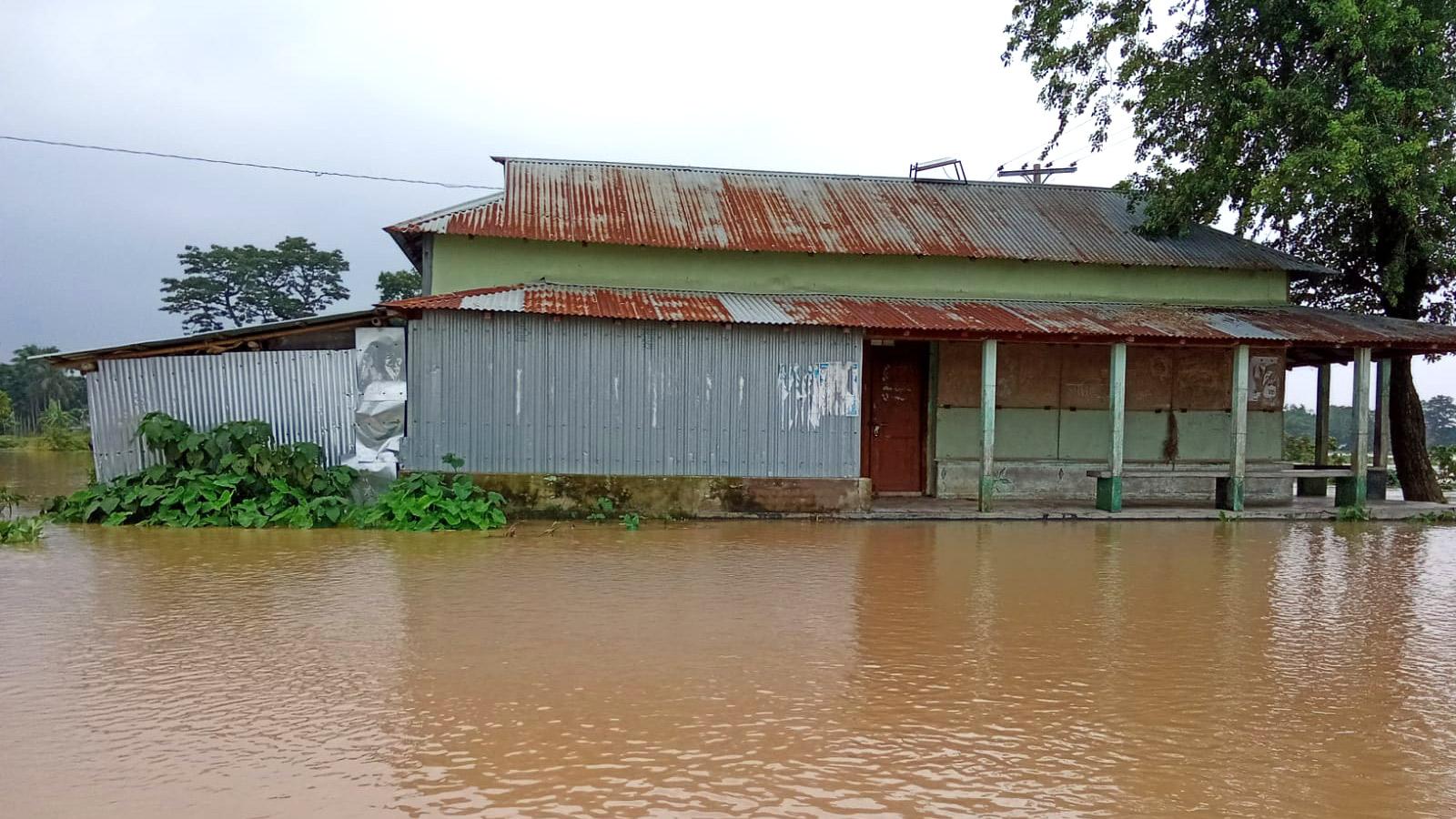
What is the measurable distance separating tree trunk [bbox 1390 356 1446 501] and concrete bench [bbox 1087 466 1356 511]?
207 cm

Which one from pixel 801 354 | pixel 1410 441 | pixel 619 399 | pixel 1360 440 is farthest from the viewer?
pixel 1410 441

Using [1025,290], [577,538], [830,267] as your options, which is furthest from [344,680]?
[1025,290]

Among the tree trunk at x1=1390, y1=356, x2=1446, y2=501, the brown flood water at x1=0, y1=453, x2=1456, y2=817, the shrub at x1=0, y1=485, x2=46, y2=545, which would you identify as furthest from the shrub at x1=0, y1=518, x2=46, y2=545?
the tree trunk at x1=1390, y1=356, x2=1446, y2=501

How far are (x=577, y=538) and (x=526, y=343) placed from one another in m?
3.00

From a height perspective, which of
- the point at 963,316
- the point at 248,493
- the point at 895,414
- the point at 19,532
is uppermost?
the point at 963,316

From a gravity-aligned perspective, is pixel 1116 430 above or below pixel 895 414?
A: below

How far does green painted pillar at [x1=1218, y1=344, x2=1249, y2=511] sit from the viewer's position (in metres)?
14.2

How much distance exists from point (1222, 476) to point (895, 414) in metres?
4.97

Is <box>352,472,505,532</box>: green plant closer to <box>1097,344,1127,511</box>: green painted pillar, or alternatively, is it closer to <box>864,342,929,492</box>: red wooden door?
<box>864,342,929,492</box>: red wooden door

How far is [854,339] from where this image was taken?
44.3 ft

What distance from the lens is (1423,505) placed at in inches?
592

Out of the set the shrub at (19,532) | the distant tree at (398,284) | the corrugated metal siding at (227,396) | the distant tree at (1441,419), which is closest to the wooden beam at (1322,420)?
the corrugated metal siding at (227,396)

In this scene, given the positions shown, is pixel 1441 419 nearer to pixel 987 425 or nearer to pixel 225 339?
pixel 987 425

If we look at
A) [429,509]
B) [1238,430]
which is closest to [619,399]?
[429,509]
